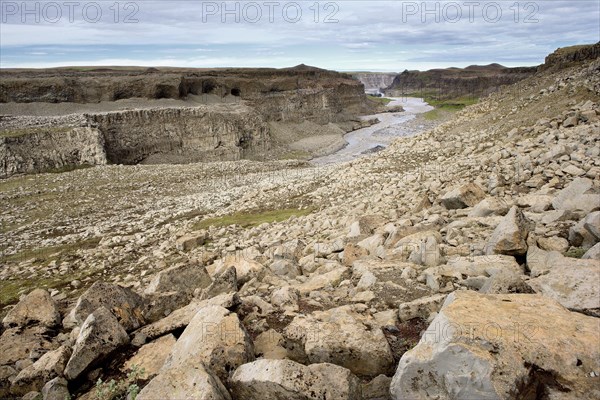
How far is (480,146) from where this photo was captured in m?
21.4

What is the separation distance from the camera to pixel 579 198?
29.0ft

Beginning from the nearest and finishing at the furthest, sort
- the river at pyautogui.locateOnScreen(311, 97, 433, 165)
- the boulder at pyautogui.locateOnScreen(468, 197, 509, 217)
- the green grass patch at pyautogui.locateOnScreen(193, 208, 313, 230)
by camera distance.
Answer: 1. the boulder at pyautogui.locateOnScreen(468, 197, 509, 217)
2. the green grass patch at pyautogui.locateOnScreen(193, 208, 313, 230)
3. the river at pyautogui.locateOnScreen(311, 97, 433, 165)

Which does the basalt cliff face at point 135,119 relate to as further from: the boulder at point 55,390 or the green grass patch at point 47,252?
the boulder at point 55,390

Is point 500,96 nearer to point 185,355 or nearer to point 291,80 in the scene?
point 185,355

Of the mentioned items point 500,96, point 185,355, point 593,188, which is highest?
point 500,96

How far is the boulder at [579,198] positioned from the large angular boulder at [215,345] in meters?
7.50

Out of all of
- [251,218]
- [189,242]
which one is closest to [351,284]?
[189,242]

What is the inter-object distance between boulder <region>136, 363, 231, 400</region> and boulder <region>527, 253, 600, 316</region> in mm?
4557

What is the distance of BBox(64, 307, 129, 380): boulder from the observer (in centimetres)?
610

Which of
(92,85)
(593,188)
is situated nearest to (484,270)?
(593,188)

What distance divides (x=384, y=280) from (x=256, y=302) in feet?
8.48

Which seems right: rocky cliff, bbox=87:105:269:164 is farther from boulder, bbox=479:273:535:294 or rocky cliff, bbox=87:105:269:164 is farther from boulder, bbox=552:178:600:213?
boulder, bbox=479:273:535:294

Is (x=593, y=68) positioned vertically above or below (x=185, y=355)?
above

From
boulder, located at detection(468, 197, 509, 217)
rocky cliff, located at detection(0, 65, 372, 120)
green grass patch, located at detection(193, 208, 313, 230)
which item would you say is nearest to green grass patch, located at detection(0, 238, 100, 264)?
green grass patch, located at detection(193, 208, 313, 230)
